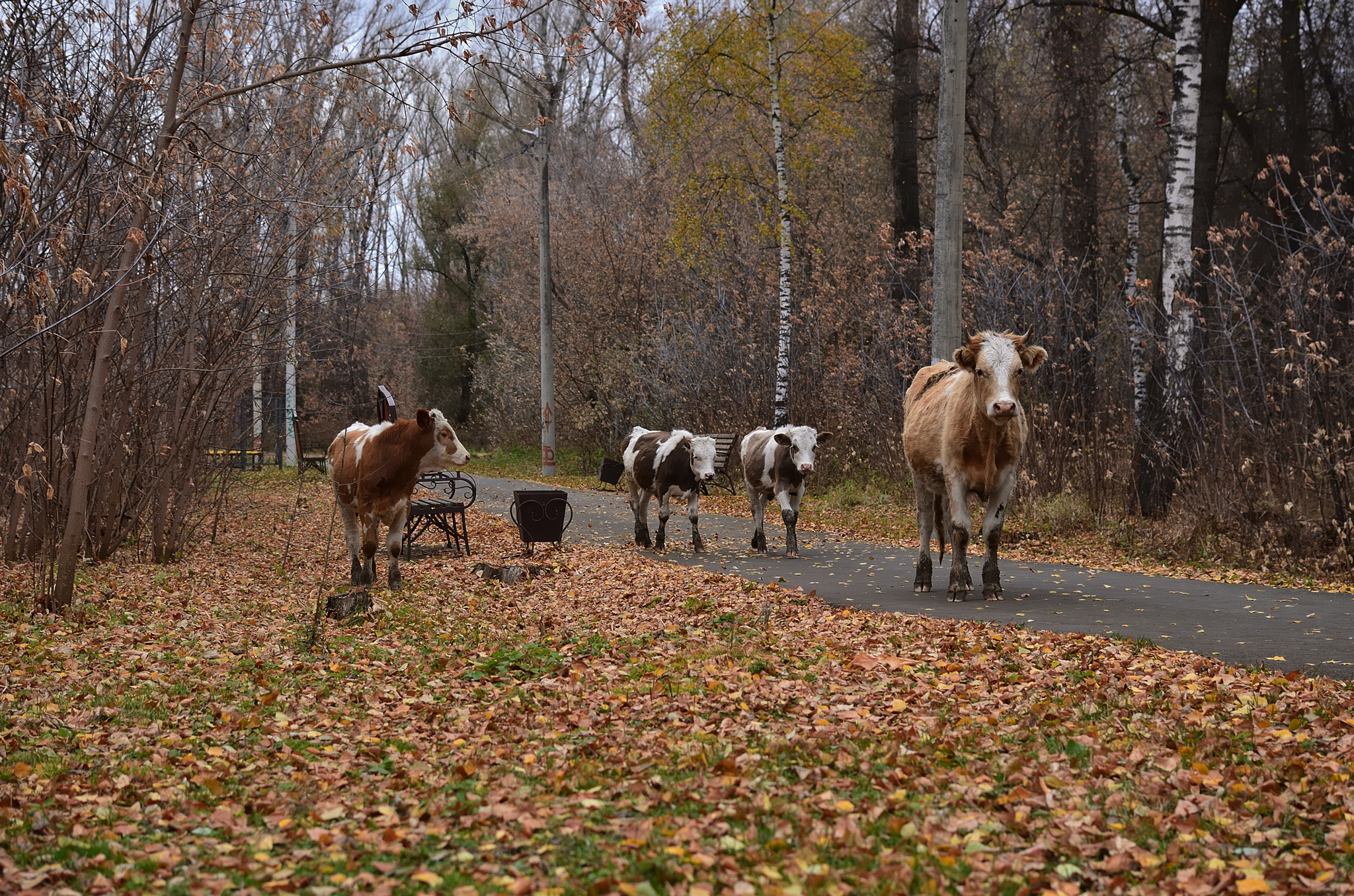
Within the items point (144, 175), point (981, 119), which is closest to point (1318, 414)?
point (144, 175)

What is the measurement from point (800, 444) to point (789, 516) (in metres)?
0.87

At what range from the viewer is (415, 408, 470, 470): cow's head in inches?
Answer: 413

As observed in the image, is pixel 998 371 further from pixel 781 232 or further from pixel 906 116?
pixel 906 116

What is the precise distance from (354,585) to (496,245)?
30.0 metres

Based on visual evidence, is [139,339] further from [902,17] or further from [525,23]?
[902,17]

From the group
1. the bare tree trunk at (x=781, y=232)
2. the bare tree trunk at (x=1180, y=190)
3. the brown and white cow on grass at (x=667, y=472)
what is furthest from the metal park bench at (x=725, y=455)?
the bare tree trunk at (x=1180, y=190)

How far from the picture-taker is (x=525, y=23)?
26.5 ft

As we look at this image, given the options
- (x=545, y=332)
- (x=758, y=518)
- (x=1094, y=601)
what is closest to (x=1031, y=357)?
(x=1094, y=601)

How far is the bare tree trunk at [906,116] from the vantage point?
20.5m

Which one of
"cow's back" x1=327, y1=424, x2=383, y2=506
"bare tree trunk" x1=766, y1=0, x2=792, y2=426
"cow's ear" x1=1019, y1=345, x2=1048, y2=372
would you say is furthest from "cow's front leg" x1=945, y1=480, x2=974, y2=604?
"bare tree trunk" x1=766, y1=0, x2=792, y2=426

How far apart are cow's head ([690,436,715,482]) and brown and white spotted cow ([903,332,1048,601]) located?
3573 mm

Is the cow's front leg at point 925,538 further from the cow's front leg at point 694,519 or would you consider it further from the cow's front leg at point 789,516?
the cow's front leg at point 694,519

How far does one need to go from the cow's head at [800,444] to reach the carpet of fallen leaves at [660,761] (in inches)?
158

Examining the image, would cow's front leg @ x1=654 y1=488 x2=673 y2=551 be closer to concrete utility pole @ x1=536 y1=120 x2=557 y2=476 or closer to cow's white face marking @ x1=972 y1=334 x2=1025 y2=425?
cow's white face marking @ x1=972 y1=334 x2=1025 y2=425
